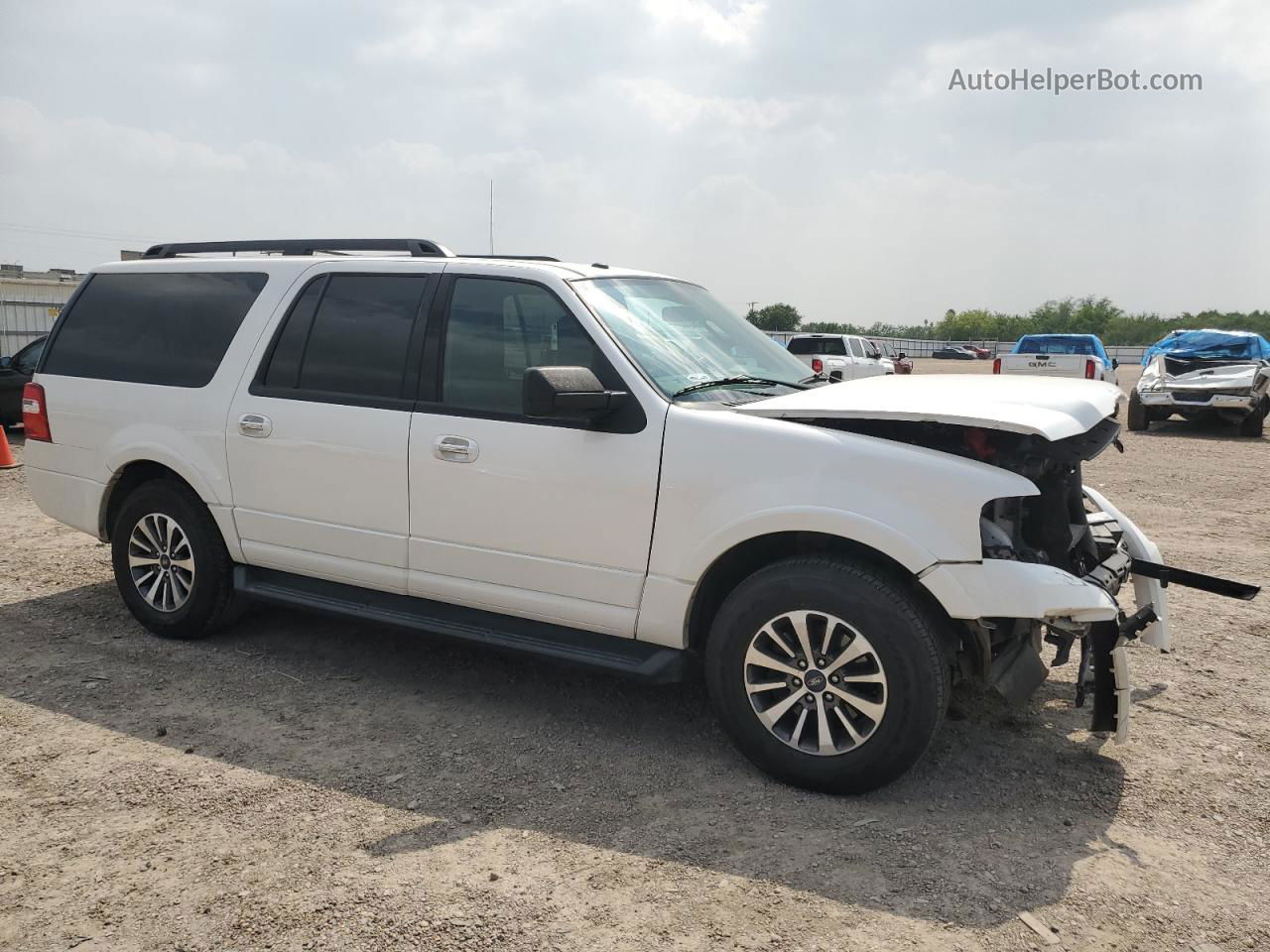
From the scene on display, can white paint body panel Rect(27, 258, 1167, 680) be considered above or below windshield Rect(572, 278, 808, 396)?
below

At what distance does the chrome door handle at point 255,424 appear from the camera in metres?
4.69

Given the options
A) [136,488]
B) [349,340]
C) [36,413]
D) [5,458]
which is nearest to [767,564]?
[349,340]

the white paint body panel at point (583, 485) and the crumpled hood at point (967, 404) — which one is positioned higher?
the crumpled hood at point (967, 404)

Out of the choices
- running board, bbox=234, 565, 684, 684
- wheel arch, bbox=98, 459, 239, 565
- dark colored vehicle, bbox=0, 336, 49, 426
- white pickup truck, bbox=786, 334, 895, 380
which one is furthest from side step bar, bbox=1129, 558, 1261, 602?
white pickup truck, bbox=786, 334, 895, 380

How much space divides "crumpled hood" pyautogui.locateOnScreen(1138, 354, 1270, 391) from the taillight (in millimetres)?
16883

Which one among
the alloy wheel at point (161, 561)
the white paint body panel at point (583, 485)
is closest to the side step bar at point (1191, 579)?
the white paint body panel at point (583, 485)

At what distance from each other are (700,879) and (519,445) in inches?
71.6

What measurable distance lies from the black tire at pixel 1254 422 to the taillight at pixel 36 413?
56.8 ft

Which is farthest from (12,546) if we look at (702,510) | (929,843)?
(929,843)

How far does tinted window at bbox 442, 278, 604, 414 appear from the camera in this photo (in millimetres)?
4105

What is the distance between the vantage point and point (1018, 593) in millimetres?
3330

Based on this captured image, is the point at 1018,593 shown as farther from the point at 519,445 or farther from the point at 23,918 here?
the point at 23,918

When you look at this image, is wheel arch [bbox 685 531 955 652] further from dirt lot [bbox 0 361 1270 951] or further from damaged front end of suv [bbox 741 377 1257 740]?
dirt lot [bbox 0 361 1270 951]

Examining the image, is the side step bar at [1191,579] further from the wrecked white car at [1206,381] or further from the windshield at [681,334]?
the wrecked white car at [1206,381]
